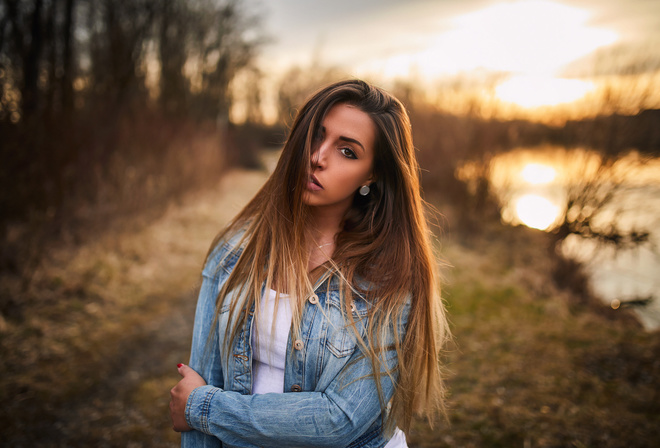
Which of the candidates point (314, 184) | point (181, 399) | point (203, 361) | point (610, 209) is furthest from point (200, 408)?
point (610, 209)

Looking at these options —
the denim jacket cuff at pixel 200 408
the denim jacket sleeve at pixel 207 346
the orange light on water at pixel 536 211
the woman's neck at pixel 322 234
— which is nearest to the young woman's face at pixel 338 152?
the woman's neck at pixel 322 234

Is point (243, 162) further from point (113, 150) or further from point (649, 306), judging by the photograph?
point (649, 306)

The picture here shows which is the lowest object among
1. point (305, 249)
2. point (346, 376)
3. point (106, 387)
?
point (106, 387)

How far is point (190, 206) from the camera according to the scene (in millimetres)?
10500

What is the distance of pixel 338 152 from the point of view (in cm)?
153

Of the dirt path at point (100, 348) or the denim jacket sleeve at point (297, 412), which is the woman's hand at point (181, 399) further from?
the dirt path at point (100, 348)

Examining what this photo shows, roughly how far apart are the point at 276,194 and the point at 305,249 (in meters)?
0.27

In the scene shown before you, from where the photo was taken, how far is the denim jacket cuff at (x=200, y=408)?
131cm

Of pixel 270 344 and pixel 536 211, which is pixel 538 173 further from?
pixel 270 344

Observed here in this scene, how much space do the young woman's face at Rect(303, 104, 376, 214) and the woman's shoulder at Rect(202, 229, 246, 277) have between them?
1.26 feet

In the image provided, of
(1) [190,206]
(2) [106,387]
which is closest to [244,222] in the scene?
(2) [106,387]

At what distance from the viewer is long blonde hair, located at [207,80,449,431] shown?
1.42 metres

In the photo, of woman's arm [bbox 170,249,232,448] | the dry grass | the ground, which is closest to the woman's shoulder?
woman's arm [bbox 170,249,232,448]

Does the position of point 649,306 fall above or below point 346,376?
below
